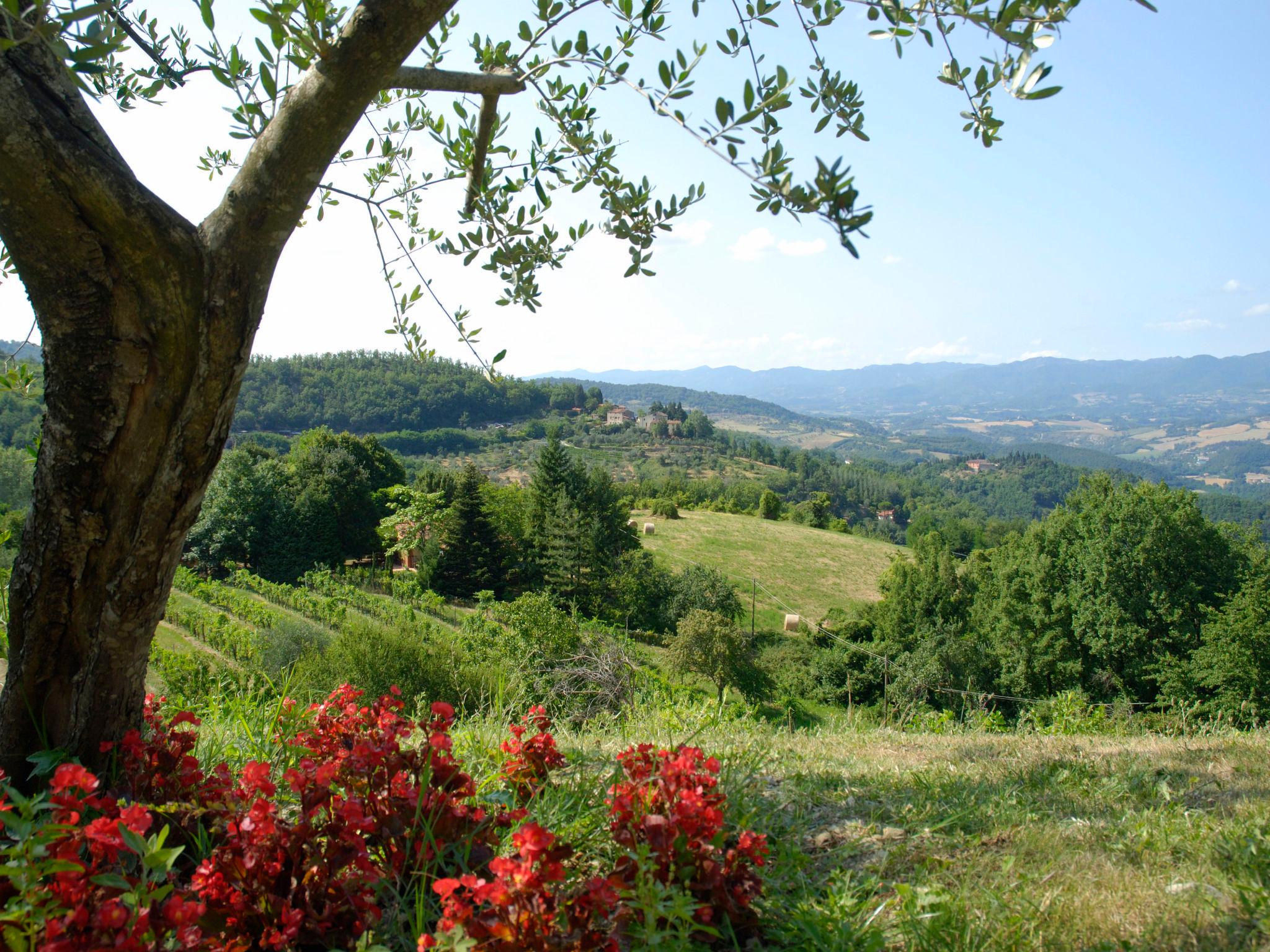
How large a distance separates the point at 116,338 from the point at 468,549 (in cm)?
3683

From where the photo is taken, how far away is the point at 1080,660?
79.8 ft

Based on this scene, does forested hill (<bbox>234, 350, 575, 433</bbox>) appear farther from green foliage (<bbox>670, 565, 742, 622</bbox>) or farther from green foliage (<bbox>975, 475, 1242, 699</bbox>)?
green foliage (<bbox>975, 475, 1242, 699</bbox>)

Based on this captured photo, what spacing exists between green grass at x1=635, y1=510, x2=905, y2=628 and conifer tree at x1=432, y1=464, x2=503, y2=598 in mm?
13385

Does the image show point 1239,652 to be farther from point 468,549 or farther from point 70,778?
point 468,549

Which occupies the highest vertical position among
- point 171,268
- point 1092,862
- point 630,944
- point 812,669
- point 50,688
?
point 171,268

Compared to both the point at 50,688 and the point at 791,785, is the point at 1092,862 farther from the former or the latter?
the point at 50,688

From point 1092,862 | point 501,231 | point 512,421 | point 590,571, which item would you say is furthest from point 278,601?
point 512,421

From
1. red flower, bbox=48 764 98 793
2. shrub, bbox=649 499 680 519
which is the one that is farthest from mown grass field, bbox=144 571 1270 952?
shrub, bbox=649 499 680 519

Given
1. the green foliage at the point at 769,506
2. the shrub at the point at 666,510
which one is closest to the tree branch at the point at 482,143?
the shrub at the point at 666,510

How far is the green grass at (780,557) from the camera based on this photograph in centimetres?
4469

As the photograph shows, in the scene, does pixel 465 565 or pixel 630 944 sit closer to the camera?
pixel 630 944

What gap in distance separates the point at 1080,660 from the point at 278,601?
3029 centimetres

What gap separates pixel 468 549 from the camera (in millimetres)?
37688

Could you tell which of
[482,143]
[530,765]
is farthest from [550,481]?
[530,765]
